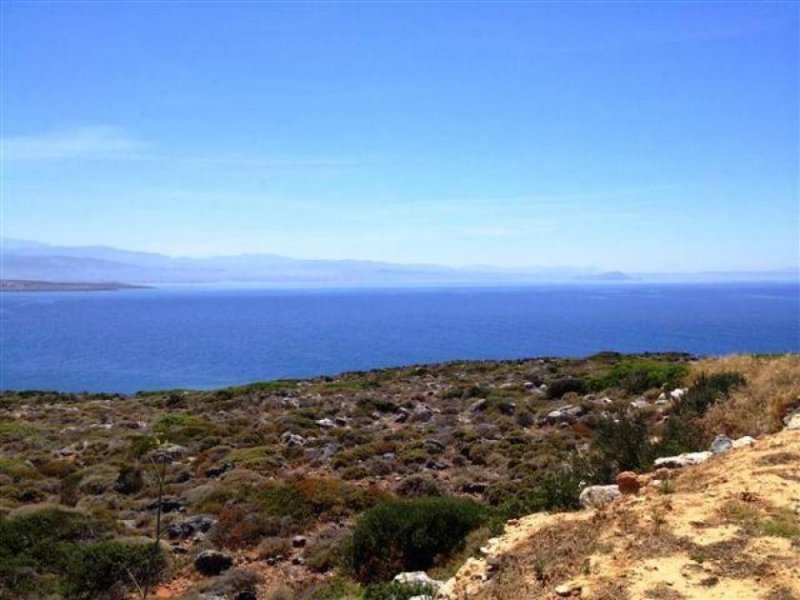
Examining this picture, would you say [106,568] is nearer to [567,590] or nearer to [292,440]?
[567,590]

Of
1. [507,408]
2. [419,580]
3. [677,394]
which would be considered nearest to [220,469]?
[507,408]

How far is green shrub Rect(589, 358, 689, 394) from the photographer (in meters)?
23.5

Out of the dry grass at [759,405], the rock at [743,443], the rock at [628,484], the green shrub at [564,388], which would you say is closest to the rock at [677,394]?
the dry grass at [759,405]

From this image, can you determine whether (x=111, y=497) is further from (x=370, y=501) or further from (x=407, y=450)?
(x=407, y=450)

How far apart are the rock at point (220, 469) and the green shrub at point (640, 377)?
580 inches

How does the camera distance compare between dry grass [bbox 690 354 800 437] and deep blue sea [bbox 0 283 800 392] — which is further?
deep blue sea [bbox 0 283 800 392]

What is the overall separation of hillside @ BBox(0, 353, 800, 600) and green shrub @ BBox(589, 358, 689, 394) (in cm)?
10

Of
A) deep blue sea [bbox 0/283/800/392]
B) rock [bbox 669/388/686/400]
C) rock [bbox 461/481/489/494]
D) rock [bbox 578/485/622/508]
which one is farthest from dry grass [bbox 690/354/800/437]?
deep blue sea [bbox 0/283/800/392]

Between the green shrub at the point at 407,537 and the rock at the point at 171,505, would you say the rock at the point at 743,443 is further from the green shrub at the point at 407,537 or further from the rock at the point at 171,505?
the rock at the point at 171,505

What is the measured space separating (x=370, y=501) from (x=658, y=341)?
9004 centimetres

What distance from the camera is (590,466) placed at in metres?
11.0

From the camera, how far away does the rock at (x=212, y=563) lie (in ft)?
36.3

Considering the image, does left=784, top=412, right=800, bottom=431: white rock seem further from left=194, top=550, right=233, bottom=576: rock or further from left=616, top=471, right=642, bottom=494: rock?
left=194, top=550, right=233, bottom=576: rock

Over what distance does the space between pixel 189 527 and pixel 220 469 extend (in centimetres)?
458
